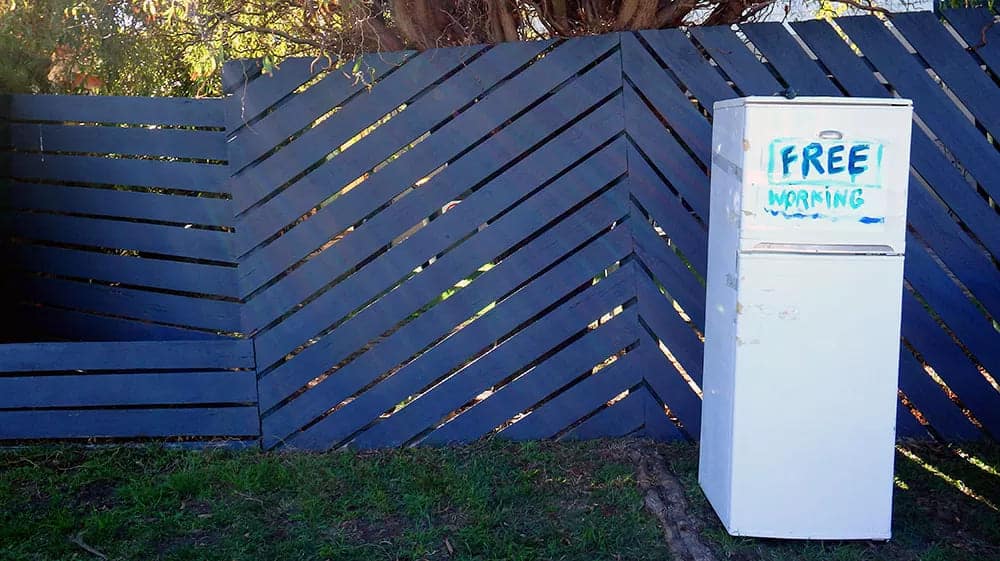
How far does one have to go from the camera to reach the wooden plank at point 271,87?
4.54m

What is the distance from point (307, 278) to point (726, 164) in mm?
2152

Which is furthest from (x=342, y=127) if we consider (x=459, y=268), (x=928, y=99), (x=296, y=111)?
(x=928, y=99)

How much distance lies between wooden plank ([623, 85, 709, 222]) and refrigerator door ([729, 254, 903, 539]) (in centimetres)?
100

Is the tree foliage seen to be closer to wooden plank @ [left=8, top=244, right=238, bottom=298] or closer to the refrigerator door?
wooden plank @ [left=8, top=244, right=238, bottom=298]

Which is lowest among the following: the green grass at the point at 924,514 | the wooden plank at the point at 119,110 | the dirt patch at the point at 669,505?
the green grass at the point at 924,514

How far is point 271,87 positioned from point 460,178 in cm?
105

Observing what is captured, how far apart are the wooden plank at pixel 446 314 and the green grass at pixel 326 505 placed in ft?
1.29

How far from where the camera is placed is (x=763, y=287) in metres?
3.54

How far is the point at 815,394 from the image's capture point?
3.57 meters

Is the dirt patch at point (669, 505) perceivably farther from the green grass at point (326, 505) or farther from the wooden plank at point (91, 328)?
the wooden plank at point (91, 328)

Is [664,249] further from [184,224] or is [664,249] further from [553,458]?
[184,224]

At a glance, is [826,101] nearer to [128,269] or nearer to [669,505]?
[669,505]

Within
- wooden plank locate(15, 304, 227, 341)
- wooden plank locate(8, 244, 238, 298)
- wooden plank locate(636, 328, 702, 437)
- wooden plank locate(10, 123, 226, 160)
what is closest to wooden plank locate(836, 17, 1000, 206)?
wooden plank locate(636, 328, 702, 437)

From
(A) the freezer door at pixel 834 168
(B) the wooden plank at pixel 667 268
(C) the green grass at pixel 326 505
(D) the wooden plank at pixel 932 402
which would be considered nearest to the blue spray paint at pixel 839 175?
(A) the freezer door at pixel 834 168
